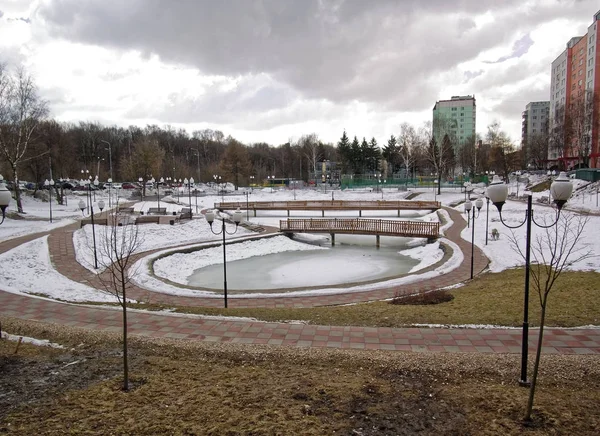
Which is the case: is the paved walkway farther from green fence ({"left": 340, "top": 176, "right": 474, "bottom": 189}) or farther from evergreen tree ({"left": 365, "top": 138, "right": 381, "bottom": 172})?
evergreen tree ({"left": 365, "top": 138, "right": 381, "bottom": 172})

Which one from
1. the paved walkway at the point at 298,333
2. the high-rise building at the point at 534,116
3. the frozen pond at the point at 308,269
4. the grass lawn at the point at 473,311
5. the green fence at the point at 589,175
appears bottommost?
the frozen pond at the point at 308,269

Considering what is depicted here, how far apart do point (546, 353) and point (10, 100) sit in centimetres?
3819

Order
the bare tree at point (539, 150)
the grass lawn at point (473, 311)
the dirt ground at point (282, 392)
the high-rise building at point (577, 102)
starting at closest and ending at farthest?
1. the dirt ground at point (282, 392)
2. the grass lawn at point (473, 311)
3. the high-rise building at point (577, 102)
4. the bare tree at point (539, 150)

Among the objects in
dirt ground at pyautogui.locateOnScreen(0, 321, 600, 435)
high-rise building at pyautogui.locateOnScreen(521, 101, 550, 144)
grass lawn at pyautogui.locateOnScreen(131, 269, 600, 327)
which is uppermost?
high-rise building at pyautogui.locateOnScreen(521, 101, 550, 144)

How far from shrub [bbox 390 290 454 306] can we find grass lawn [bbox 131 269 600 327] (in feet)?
0.82

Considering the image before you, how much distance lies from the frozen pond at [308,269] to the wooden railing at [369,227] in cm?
127

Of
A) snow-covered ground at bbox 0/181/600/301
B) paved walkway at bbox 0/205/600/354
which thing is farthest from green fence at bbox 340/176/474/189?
paved walkway at bbox 0/205/600/354

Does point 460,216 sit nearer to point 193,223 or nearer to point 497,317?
point 193,223


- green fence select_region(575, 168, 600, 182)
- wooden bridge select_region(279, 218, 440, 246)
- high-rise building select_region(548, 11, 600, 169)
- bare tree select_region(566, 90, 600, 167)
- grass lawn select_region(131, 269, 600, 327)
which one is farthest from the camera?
high-rise building select_region(548, 11, 600, 169)

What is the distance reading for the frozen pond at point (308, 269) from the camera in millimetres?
14875

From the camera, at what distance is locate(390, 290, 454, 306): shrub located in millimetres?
10078

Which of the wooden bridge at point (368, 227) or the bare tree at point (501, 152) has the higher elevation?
the bare tree at point (501, 152)

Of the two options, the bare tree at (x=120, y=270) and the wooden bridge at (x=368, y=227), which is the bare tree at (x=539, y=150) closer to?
the wooden bridge at (x=368, y=227)

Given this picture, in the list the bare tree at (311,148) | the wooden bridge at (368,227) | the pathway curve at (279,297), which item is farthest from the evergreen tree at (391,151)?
the pathway curve at (279,297)
